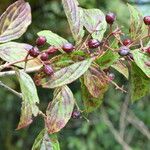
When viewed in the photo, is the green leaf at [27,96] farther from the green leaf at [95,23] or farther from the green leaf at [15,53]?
the green leaf at [95,23]

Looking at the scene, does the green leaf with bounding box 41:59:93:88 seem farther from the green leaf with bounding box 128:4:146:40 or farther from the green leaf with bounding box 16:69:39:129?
the green leaf with bounding box 128:4:146:40

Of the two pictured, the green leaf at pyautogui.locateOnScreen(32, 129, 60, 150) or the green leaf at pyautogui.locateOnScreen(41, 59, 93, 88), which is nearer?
the green leaf at pyautogui.locateOnScreen(41, 59, 93, 88)

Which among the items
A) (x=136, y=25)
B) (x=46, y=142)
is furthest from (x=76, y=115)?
(x=136, y=25)

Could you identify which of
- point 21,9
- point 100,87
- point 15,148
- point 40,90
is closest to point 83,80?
point 100,87

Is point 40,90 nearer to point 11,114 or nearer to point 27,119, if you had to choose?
point 11,114

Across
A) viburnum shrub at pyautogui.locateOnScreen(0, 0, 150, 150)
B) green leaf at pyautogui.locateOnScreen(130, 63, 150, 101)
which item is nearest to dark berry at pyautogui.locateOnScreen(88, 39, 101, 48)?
viburnum shrub at pyautogui.locateOnScreen(0, 0, 150, 150)

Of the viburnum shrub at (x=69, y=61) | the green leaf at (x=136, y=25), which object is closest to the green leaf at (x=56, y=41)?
the viburnum shrub at (x=69, y=61)
